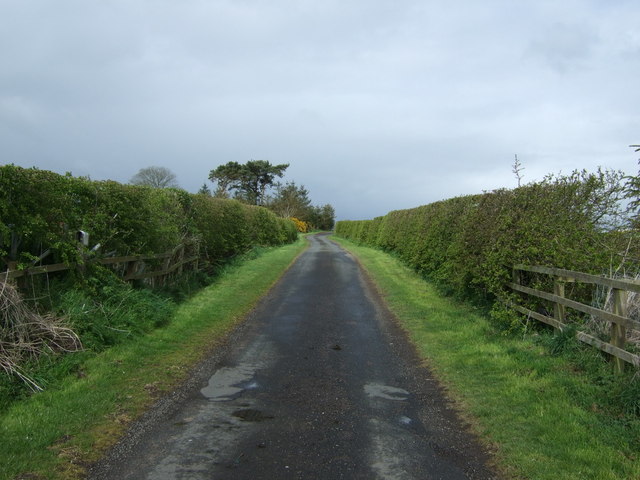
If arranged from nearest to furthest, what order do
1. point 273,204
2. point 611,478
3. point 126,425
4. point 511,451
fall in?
point 611,478 < point 511,451 < point 126,425 < point 273,204

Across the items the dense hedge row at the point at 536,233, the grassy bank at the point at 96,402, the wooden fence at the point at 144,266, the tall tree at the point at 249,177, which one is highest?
the tall tree at the point at 249,177

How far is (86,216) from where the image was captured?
7.89 meters

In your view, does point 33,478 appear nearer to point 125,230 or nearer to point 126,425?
point 126,425

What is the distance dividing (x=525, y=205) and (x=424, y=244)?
7.26m

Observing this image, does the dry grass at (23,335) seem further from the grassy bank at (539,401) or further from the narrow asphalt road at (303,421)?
the grassy bank at (539,401)

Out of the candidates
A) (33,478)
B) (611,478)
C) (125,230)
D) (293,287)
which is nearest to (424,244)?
(293,287)

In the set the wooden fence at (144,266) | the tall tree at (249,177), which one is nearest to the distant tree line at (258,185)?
the tall tree at (249,177)

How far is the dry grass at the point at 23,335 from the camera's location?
5336 mm

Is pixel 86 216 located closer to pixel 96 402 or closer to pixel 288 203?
pixel 96 402

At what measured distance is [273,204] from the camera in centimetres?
7675

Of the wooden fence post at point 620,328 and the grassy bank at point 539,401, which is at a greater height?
the wooden fence post at point 620,328

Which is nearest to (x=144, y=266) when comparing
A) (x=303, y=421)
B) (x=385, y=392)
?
(x=385, y=392)

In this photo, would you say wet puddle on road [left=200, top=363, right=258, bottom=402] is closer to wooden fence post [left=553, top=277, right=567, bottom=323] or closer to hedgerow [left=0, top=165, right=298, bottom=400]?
hedgerow [left=0, top=165, right=298, bottom=400]

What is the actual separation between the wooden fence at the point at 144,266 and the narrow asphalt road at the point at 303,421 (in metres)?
2.77
